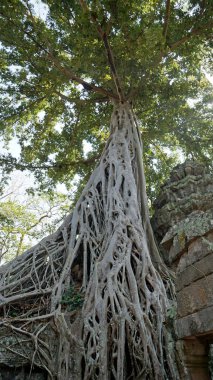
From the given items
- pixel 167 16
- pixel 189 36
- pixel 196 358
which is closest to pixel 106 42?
pixel 167 16

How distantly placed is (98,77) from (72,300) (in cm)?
414

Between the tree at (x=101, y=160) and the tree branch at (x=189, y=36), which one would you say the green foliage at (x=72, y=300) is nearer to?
the tree at (x=101, y=160)

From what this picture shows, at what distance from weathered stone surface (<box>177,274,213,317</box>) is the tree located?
1.74ft

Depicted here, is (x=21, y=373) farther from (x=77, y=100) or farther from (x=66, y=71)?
(x=77, y=100)

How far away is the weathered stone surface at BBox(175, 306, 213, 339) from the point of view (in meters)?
1.53

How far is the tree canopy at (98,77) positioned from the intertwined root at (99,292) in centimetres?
180

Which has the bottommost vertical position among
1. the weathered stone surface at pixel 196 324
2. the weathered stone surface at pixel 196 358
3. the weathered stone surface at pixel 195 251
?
the weathered stone surface at pixel 196 358

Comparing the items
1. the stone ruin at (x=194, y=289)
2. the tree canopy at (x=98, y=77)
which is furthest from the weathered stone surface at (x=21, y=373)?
the tree canopy at (x=98, y=77)

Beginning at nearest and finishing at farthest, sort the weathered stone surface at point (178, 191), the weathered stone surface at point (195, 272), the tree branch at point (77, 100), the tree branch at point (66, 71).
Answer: the weathered stone surface at point (195, 272) → the weathered stone surface at point (178, 191) → the tree branch at point (66, 71) → the tree branch at point (77, 100)

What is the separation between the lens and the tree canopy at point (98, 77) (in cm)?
468

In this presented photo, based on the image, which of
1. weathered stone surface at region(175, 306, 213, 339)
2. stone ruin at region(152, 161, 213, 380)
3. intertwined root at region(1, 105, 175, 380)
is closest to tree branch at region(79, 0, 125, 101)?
intertwined root at region(1, 105, 175, 380)

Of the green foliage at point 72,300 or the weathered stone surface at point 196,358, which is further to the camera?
the green foliage at point 72,300

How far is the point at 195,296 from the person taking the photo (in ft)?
5.49

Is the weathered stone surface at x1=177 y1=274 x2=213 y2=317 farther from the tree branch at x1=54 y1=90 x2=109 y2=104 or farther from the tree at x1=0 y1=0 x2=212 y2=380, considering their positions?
the tree branch at x1=54 y1=90 x2=109 y2=104
